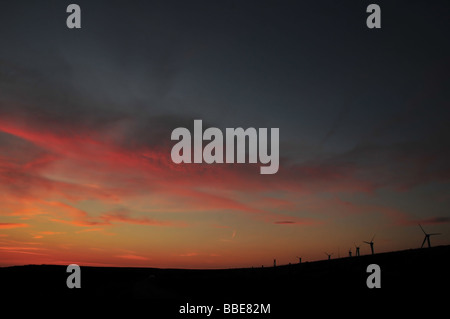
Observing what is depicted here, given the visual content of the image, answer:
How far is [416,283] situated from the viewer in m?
50.7
